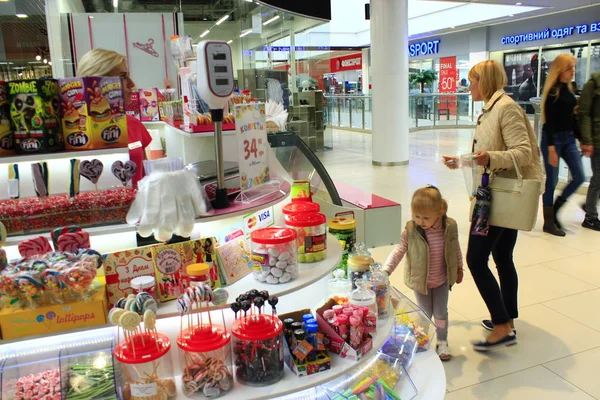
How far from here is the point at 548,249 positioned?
4879mm

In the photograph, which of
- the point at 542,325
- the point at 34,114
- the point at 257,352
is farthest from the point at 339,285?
the point at 542,325

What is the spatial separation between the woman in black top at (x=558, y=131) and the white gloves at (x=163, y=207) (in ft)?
13.8

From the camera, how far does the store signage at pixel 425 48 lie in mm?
21016

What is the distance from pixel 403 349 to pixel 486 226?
885 mm

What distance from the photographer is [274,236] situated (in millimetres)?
2041

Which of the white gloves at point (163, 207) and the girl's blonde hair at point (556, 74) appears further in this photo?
the girl's blonde hair at point (556, 74)

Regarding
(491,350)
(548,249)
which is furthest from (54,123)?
(548,249)

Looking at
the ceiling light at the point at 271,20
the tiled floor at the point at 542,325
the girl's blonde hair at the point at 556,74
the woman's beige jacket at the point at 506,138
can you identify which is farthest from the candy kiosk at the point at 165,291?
the ceiling light at the point at 271,20

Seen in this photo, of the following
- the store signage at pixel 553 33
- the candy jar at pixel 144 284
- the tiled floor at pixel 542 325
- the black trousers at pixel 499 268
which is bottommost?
the tiled floor at pixel 542 325

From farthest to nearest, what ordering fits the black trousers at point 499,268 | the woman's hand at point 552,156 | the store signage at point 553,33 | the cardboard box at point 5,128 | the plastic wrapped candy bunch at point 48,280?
1. the store signage at point 553,33
2. the woman's hand at point 552,156
3. the black trousers at point 499,268
4. the cardboard box at point 5,128
5. the plastic wrapped candy bunch at point 48,280

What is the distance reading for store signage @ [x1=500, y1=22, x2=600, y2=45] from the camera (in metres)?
14.7

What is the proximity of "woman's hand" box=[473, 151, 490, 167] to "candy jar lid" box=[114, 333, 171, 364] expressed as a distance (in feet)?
6.18

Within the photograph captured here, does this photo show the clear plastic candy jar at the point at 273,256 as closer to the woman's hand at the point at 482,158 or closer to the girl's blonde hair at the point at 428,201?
the girl's blonde hair at the point at 428,201

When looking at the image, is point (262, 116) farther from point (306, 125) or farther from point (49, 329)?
point (306, 125)
